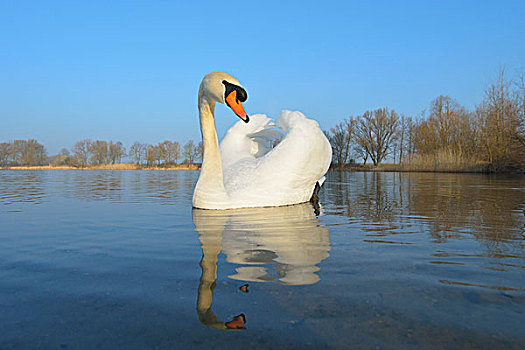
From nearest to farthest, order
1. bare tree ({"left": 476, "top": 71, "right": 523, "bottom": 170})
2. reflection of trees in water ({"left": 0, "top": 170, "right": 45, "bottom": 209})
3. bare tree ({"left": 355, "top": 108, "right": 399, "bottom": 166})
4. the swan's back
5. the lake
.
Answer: the lake
the swan's back
reflection of trees in water ({"left": 0, "top": 170, "right": 45, "bottom": 209})
bare tree ({"left": 476, "top": 71, "right": 523, "bottom": 170})
bare tree ({"left": 355, "top": 108, "right": 399, "bottom": 166})

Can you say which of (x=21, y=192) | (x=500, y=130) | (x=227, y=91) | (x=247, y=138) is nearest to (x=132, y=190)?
(x=21, y=192)

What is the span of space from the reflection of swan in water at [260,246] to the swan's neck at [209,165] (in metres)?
0.29

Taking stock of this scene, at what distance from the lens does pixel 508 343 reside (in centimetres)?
126

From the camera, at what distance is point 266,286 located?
191cm

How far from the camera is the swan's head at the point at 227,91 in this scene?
4.55 meters

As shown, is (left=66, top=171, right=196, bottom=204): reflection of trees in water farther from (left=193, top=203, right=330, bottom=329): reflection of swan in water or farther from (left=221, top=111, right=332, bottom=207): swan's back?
(left=193, top=203, right=330, bottom=329): reflection of swan in water

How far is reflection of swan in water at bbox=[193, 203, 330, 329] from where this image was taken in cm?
203

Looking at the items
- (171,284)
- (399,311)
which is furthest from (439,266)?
(171,284)

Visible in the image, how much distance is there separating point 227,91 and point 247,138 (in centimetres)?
348

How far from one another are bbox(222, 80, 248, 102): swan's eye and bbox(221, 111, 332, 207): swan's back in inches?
51.4

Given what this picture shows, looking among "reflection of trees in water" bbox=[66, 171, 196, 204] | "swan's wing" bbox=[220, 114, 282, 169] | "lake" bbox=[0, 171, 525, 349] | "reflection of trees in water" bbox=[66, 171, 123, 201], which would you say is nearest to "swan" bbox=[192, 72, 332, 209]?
"swan's wing" bbox=[220, 114, 282, 169]

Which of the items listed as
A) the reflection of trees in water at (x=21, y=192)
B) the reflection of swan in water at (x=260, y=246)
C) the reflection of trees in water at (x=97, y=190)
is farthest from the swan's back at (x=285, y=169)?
the reflection of trees in water at (x=21, y=192)

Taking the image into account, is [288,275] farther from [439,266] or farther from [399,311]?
[439,266]

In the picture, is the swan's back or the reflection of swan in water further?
the swan's back
